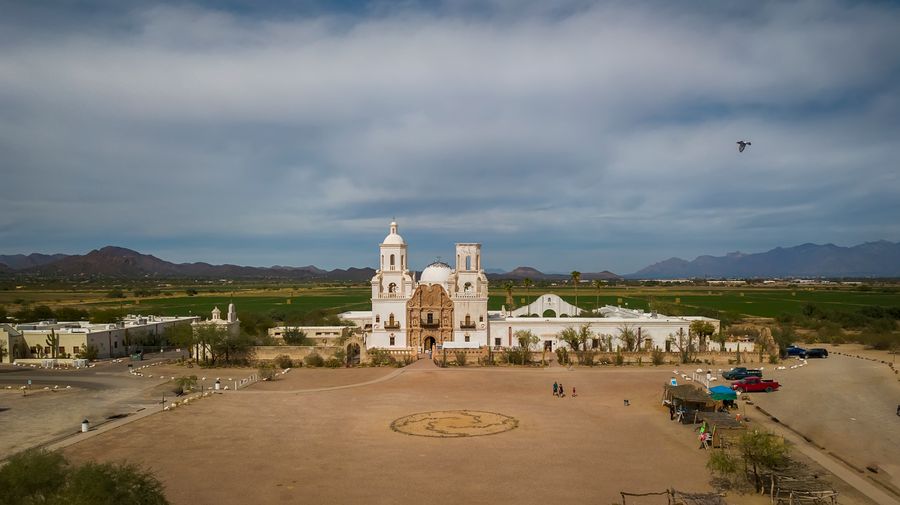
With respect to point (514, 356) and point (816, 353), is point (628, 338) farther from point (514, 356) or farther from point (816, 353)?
point (816, 353)

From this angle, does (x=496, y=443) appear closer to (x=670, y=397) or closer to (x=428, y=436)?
(x=428, y=436)

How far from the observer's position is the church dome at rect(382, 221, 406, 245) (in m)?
59.5

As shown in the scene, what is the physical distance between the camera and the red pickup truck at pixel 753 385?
39750 millimetres

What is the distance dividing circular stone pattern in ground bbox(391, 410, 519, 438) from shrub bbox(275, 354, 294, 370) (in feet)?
69.9

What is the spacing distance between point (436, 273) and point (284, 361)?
15744 mm

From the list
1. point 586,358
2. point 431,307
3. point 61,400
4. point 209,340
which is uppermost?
point 431,307

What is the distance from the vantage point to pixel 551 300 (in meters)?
71.4

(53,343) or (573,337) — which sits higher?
(573,337)

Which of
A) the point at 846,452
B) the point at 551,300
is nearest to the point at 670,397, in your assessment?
the point at 846,452

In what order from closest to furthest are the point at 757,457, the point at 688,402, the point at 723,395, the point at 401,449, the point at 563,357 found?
the point at 757,457 < the point at 401,449 < the point at 688,402 < the point at 723,395 < the point at 563,357

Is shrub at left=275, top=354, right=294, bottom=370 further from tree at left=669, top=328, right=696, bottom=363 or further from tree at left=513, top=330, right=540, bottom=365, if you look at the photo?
tree at left=669, top=328, right=696, bottom=363

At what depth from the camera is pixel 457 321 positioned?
57.5 meters

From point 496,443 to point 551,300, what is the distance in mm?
44207

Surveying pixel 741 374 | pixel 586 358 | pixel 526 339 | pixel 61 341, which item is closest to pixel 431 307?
pixel 526 339
